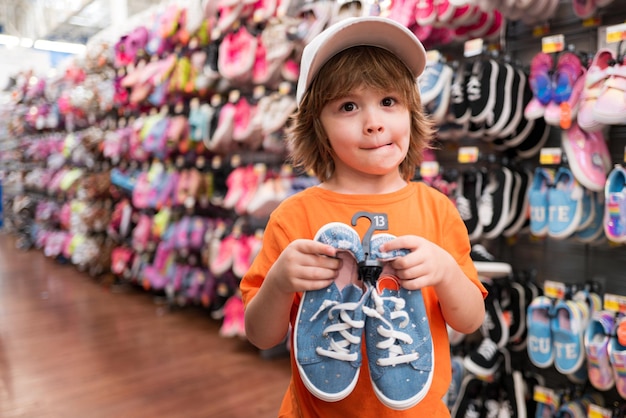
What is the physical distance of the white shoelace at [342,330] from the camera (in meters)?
0.72

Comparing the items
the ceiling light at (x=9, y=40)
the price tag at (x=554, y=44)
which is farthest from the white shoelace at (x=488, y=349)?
→ the ceiling light at (x=9, y=40)

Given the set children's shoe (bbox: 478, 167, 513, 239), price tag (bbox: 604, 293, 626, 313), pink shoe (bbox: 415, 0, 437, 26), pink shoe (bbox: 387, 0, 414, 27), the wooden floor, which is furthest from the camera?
the wooden floor

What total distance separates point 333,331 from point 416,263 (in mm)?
154

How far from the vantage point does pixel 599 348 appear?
65.3 inches

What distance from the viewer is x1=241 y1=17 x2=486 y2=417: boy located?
2.37ft

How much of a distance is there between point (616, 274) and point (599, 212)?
33 centimetres

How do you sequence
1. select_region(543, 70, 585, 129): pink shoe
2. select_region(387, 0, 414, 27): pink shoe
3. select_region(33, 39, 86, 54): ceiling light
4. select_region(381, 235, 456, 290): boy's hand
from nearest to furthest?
select_region(381, 235, 456, 290): boy's hand → select_region(543, 70, 585, 129): pink shoe → select_region(387, 0, 414, 27): pink shoe → select_region(33, 39, 86, 54): ceiling light

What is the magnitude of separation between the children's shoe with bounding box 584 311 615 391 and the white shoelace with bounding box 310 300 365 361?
130 centimetres

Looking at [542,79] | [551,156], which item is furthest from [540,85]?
Result: [551,156]

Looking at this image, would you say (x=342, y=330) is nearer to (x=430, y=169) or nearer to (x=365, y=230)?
(x=365, y=230)

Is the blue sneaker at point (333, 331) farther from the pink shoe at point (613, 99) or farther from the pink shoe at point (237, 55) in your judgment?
the pink shoe at point (237, 55)

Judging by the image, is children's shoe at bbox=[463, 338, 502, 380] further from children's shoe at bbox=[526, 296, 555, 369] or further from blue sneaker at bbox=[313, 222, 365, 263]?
blue sneaker at bbox=[313, 222, 365, 263]

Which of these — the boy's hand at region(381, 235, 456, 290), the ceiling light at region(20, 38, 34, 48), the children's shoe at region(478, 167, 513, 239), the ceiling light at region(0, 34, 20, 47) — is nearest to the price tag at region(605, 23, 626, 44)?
the children's shoe at region(478, 167, 513, 239)

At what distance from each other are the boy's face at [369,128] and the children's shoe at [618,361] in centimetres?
125
